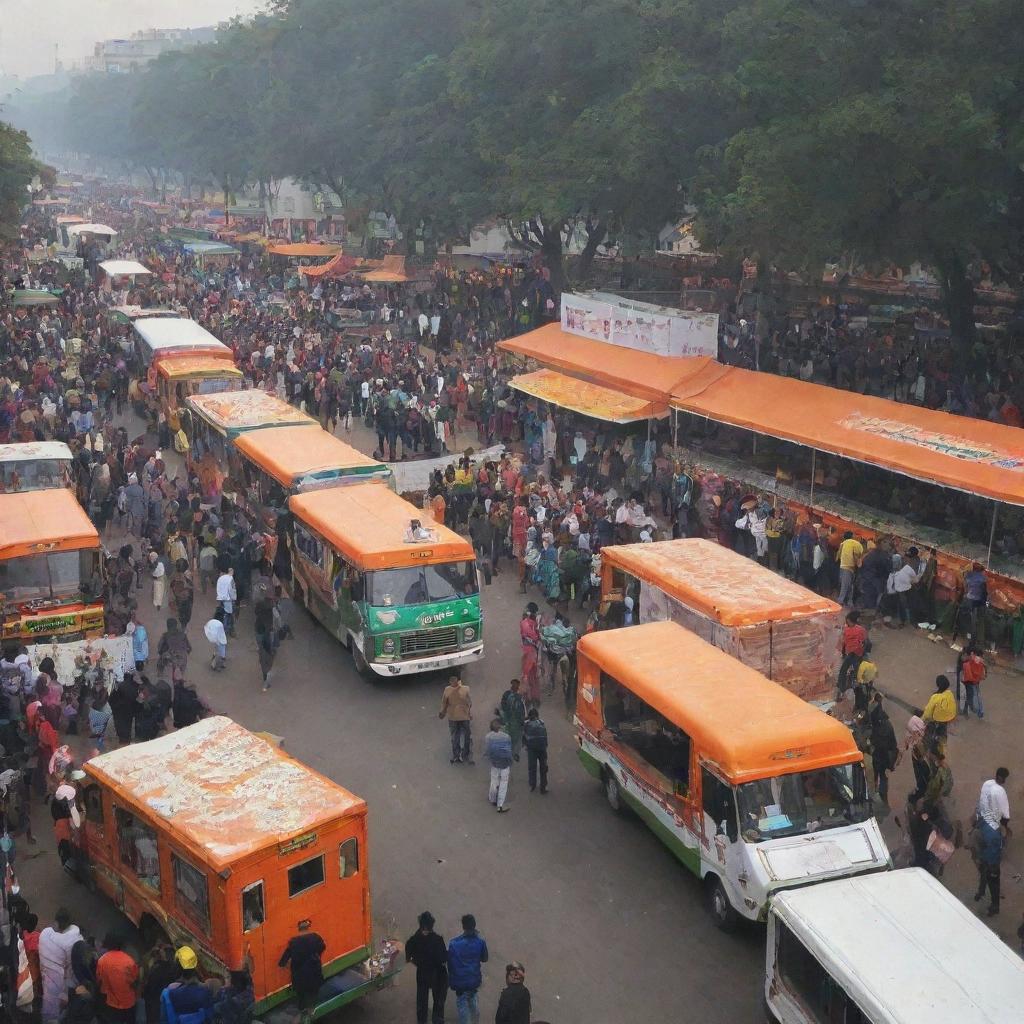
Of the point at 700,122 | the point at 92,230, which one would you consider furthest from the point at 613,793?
the point at 92,230

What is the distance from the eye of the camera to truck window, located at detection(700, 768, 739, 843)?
11.7 m

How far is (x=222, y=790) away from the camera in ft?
36.4

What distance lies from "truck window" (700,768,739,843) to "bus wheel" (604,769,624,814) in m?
2.12

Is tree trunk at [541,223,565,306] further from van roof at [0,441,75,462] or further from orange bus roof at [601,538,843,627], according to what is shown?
orange bus roof at [601,538,843,627]

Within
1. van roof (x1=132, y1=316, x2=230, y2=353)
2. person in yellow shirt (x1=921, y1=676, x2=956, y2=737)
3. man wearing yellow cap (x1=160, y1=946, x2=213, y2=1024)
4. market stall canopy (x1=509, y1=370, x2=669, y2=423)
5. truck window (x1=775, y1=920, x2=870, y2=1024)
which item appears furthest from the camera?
van roof (x1=132, y1=316, x2=230, y2=353)

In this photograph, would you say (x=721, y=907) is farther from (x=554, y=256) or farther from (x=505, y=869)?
(x=554, y=256)

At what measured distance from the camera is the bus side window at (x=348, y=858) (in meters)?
10.7

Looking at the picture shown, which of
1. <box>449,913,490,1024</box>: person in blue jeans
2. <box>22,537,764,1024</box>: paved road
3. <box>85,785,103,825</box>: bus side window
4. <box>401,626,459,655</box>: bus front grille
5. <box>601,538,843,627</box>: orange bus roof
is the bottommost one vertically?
<box>22,537,764,1024</box>: paved road

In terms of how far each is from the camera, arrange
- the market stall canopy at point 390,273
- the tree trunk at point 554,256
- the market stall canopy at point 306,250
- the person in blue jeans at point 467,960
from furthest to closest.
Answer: the market stall canopy at point 306,250 → the market stall canopy at point 390,273 → the tree trunk at point 554,256 → the person in blue jeans at point 467,960

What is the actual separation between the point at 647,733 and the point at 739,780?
2.00 meters

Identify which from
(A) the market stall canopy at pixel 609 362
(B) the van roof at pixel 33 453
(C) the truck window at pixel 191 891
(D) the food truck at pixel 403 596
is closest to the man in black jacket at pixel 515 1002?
(C) the truck window at pixel 191 891

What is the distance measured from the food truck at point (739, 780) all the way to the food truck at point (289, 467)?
9172 millimetres

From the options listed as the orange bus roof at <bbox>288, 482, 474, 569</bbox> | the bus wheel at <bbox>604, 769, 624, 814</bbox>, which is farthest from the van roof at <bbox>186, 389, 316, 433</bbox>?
the bus wheel at <bbox>604, 769, 624, 814</bbox>

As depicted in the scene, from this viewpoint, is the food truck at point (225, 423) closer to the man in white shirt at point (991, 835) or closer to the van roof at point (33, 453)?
the van roof at point (33, 453)
